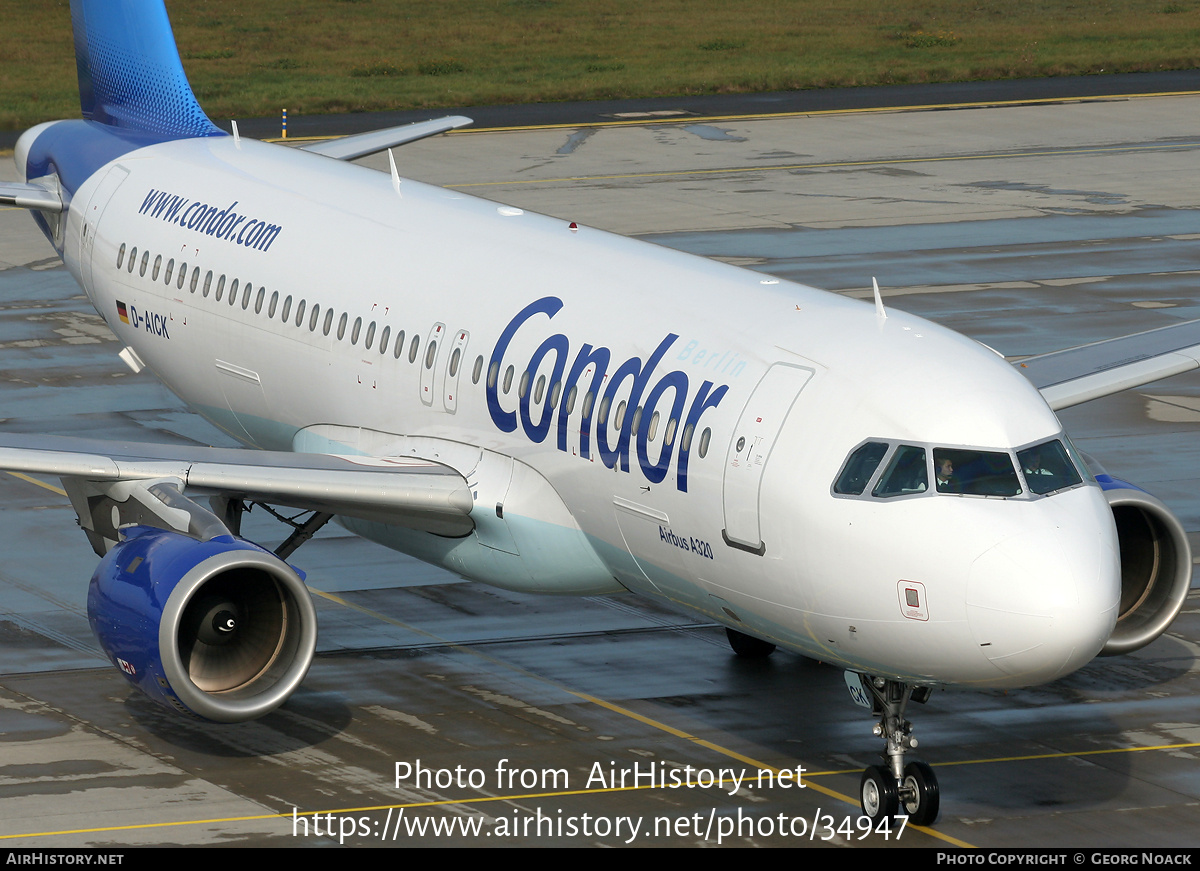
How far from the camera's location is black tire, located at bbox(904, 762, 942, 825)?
16.1 meters

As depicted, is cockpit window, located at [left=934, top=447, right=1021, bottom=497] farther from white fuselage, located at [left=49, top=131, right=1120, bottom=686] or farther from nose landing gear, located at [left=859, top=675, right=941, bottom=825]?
nose landing gear, located at [left=859, top=675, right=941, bottom=825]

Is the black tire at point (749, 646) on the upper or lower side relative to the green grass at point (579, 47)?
upper

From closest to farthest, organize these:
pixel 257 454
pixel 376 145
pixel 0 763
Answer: pixel 0 763 → pixel 257 454 → pixel 376 145

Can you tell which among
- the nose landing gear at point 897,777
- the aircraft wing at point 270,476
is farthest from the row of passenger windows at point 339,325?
the nose landing gear at point 897,777

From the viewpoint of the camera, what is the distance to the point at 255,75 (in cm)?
7356

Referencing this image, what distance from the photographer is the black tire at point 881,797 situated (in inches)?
638

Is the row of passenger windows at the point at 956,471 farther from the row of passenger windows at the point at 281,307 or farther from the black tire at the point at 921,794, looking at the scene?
the row of passenger windows at the point at 281,307

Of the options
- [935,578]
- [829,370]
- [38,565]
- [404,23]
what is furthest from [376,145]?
[404,23]

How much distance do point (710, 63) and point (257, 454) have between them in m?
59.3

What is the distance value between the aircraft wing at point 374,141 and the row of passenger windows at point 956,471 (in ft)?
52.4

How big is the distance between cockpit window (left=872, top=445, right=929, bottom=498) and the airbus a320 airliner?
0.02m

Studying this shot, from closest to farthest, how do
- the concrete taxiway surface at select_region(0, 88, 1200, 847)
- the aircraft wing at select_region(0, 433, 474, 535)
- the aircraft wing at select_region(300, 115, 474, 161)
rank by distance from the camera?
the concrete taxiway surface at select_region(0, 88, 1200, 847)
the aircraft wing at select_region(0, 433, 474, 535)
the aircraft wing at select_region(300, 115, 474, 161)

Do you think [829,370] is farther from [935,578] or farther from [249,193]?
[249,193]

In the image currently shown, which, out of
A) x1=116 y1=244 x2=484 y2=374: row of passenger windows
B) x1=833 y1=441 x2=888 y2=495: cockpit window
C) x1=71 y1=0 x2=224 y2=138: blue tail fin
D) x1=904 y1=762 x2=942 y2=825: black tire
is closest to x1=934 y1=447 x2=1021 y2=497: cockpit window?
x1=833 y1=441 x2=888 y2=495: cockpit window
